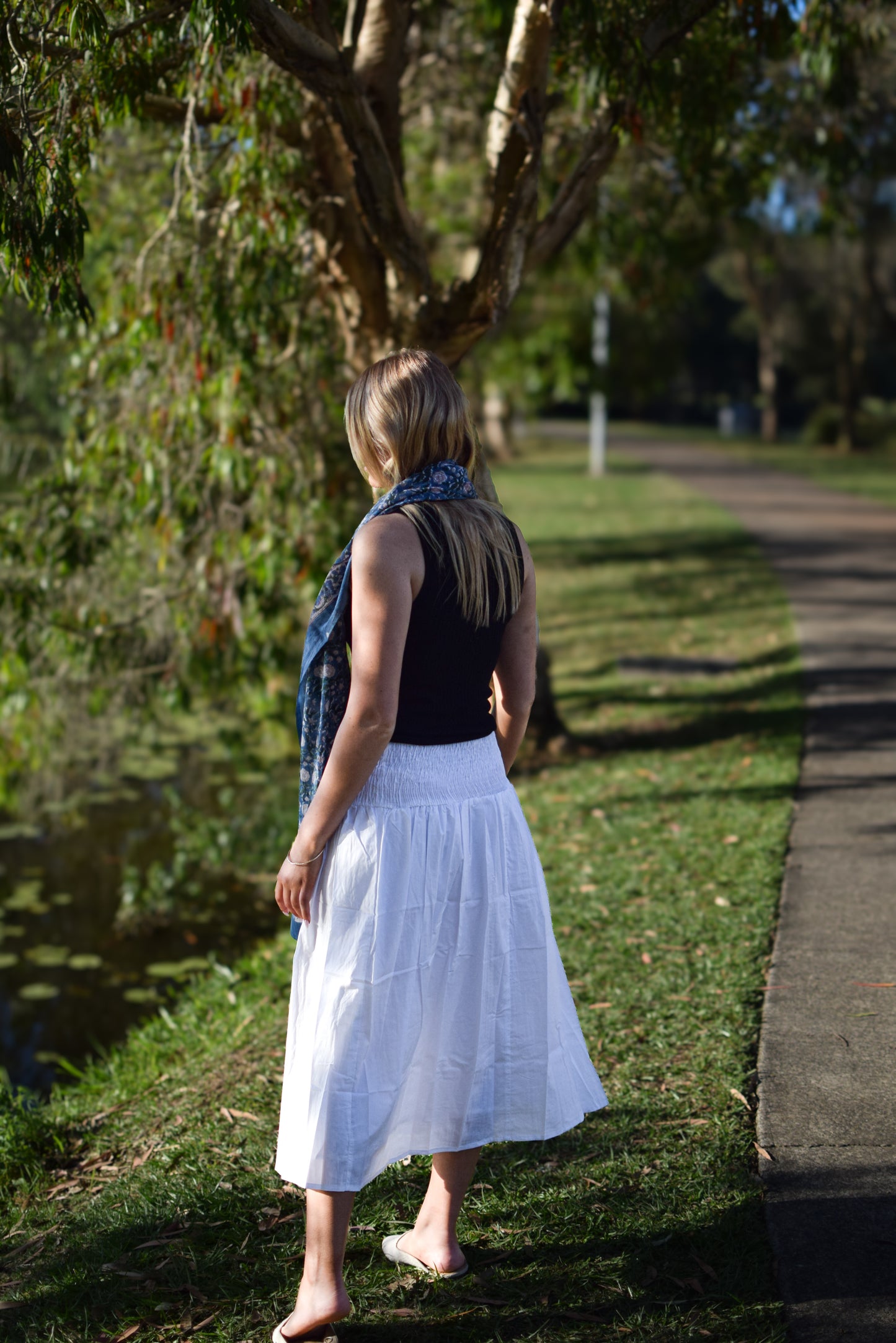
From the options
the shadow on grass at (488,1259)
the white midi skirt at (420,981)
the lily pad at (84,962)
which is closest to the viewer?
the white midi skirt at (420,981)

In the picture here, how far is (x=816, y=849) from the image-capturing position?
5.55m

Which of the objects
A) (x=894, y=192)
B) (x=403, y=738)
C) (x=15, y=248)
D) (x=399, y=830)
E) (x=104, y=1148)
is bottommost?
(x=104, y=1148)

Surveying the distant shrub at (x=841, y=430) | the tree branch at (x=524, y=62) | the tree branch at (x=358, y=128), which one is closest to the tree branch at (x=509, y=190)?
the tree branch at (x=524, y=62)

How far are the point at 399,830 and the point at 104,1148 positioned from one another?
196 centimetres

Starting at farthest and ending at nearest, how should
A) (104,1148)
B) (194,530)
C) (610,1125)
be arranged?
(194,530) < (104,1148) < (610,1125)

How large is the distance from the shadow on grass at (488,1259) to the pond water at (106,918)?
170 centimetres

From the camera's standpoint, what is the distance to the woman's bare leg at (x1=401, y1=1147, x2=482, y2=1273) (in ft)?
9.23

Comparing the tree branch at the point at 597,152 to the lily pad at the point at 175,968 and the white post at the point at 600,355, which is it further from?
the white post at the point at 600,355

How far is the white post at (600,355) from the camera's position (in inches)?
612

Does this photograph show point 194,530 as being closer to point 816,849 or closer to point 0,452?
point 0,452

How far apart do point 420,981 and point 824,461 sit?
106ft

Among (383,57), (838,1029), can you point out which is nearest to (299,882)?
(838,1029)

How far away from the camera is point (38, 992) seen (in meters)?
6.23

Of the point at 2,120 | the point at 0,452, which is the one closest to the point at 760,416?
the point at 0,452
